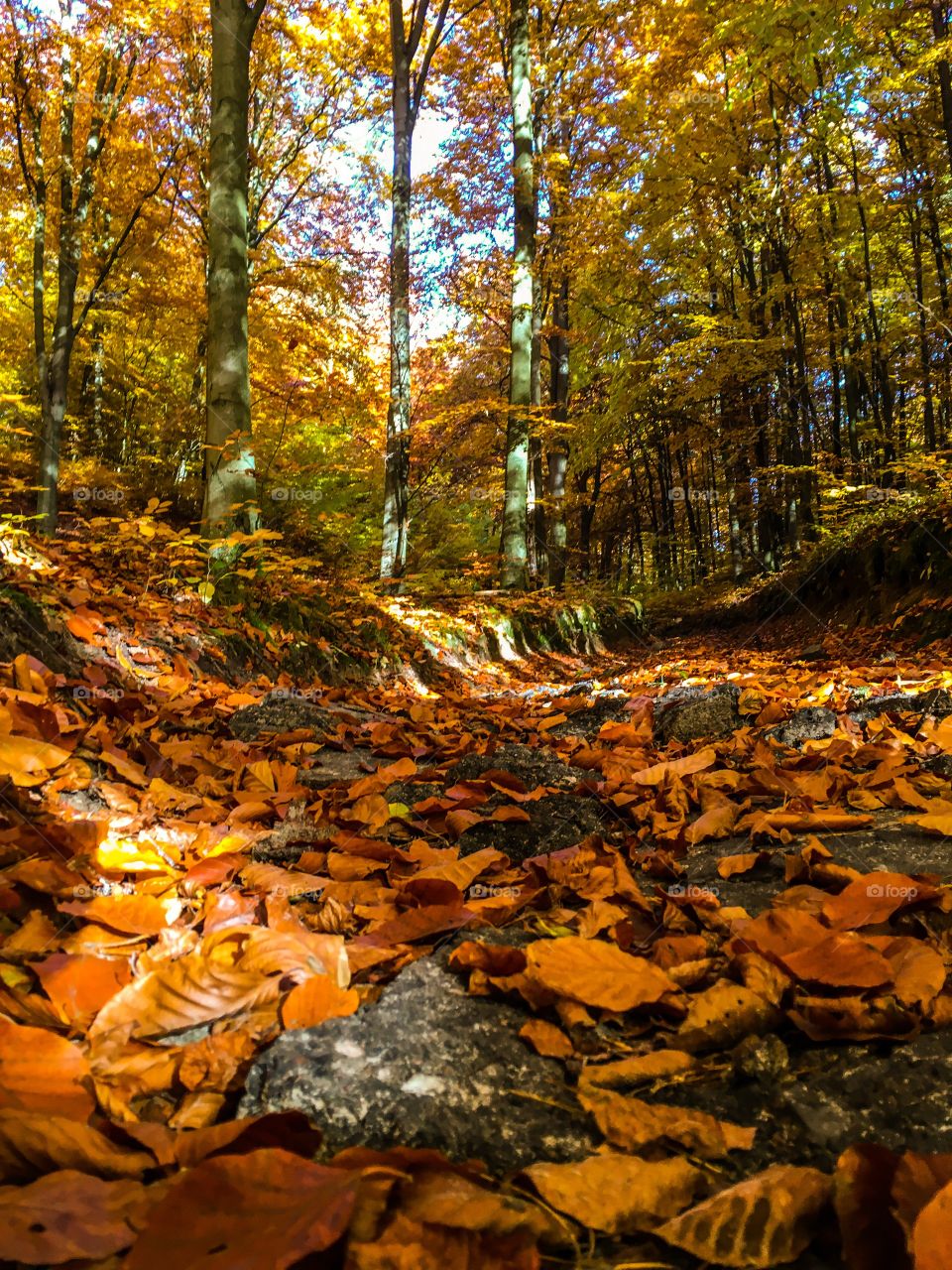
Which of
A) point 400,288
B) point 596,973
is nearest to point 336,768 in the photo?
point 596,973

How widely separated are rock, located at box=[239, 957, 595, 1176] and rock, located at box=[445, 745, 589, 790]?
1.32 meters

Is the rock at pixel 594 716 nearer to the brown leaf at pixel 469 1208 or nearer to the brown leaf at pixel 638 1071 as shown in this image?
the brown leaf at pixel 638 1071

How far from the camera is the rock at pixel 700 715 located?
3123 mm

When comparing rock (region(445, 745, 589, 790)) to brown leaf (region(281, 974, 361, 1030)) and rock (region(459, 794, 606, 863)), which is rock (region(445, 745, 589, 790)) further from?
brown leaf (region(281, 974, 361, 1030))

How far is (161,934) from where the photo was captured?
1.24 metres

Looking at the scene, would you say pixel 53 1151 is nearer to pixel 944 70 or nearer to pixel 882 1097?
pixel 882 1097

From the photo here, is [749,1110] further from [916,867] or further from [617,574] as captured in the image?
[617,574]

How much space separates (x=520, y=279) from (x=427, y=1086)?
35.3 ft

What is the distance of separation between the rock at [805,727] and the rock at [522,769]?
2.70 feet

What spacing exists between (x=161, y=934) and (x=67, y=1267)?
725mm

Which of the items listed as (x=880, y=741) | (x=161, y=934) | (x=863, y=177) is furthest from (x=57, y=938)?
(x=863, y=177)

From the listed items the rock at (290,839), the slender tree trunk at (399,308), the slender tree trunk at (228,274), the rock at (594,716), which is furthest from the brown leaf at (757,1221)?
the slender tree trunk at (399,308)

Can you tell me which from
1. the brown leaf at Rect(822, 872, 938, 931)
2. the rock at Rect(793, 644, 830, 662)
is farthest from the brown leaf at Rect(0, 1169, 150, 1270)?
the rock at Rect(793, 644, 830, 662)

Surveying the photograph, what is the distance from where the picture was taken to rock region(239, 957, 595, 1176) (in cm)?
76
